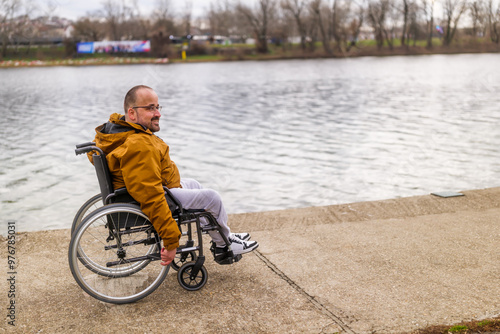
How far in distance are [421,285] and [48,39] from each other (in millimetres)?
106992

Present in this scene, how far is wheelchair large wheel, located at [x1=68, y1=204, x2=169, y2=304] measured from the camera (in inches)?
135

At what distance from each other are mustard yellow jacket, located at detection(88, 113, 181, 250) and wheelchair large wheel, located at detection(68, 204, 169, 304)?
15 centimetres

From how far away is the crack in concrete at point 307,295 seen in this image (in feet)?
10.7

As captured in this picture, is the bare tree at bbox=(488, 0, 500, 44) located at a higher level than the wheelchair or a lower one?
higher

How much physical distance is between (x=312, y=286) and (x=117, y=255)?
1404 mm

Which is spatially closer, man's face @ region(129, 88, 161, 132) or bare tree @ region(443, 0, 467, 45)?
man's face @ region(129, 88, 161, 132)

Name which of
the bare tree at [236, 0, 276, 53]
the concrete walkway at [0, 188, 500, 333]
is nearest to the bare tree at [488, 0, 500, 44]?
the bare tree at [236, 0, 276, 53]

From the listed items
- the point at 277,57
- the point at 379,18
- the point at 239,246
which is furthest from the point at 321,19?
the point at 239,246

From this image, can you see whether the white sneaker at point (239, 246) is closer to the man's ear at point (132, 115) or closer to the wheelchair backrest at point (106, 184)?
the wheelchair backrest at point (106, 184)

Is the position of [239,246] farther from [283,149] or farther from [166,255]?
[283,149]

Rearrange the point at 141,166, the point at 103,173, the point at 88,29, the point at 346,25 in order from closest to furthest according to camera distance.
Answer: the point at 141,166 < the point at 103,173 < the point at 346,25 < the point at 88,29

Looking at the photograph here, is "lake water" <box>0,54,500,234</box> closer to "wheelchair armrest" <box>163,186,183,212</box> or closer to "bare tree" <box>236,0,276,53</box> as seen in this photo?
"wheelchair armrest" <box>163,186,183,212</box>

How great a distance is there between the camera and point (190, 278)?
3.79 metres

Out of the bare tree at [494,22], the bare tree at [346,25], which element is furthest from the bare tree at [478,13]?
the bare tree at [346,25]
